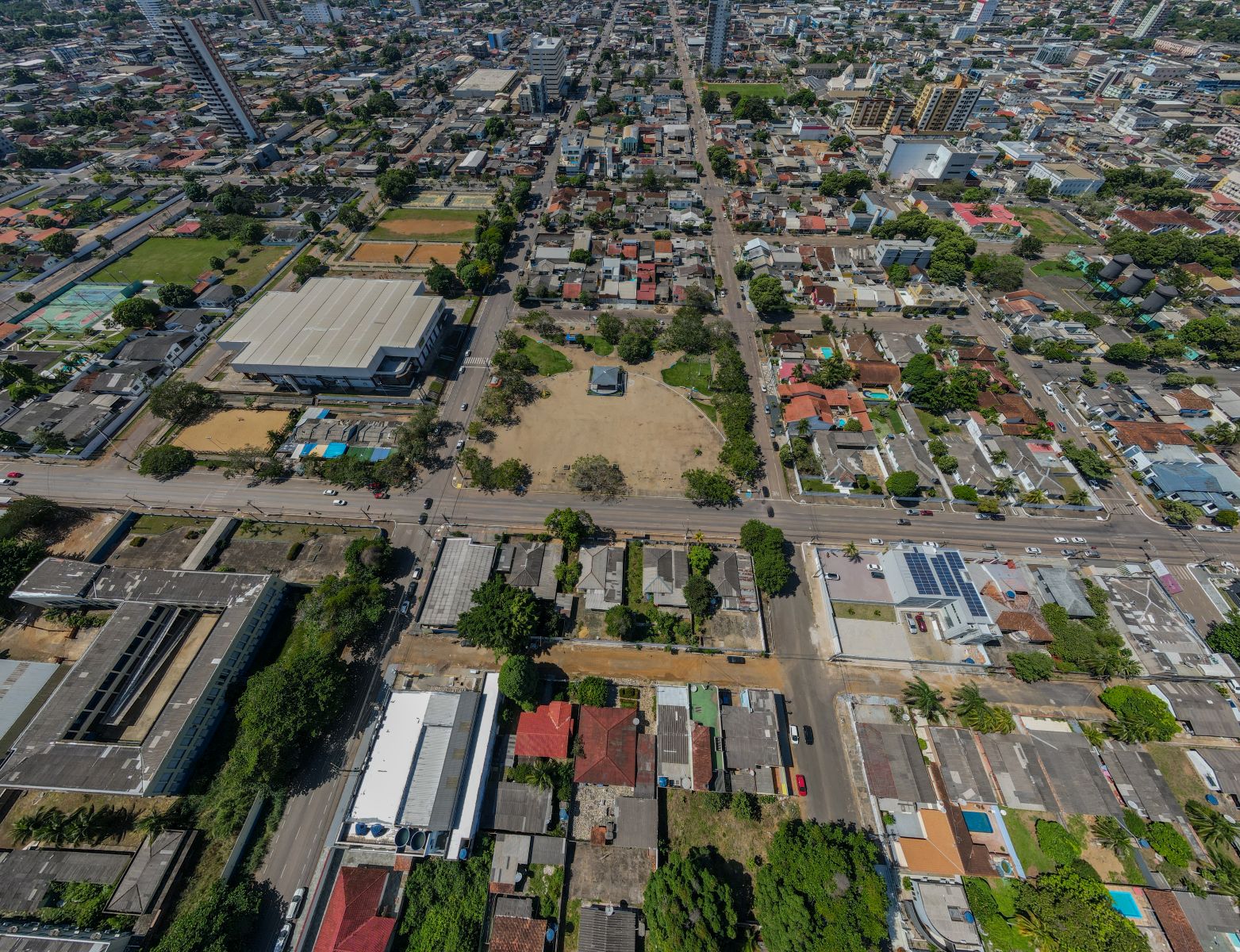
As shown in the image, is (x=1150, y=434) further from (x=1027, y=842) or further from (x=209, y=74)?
(x=209, y=74)

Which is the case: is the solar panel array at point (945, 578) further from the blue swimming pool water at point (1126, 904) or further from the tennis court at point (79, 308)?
the tennis court at point (79, 308)

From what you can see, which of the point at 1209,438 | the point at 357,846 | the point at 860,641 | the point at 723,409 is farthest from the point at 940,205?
the point at 357,846

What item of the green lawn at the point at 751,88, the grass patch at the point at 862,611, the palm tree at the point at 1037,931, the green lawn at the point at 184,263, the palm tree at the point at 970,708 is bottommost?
the palm tree at the point at 1037,931

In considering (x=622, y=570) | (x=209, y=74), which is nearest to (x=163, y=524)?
(x=622, y=570)

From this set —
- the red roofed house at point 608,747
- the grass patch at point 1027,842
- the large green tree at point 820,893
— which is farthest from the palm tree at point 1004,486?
the red roofed house at point 608,747

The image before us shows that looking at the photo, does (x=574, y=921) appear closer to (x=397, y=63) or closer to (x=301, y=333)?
(x=301, y=333)

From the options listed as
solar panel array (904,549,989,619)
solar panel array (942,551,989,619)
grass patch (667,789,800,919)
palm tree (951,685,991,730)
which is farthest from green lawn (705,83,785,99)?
grass patch (667,789,800,919)

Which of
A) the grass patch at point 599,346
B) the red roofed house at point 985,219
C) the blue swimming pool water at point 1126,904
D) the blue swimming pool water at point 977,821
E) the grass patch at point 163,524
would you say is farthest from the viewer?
the red roofed house at point 985,219

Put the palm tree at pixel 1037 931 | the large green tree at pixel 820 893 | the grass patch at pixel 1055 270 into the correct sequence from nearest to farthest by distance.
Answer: the large green tree at pixel 820 893, the palm tree at pixel 1037 931, the grass patch at pixel 1055 270
